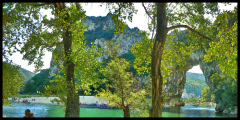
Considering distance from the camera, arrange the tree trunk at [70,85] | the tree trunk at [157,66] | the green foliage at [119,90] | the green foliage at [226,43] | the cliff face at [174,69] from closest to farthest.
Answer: the green foliage at [226,43] < the tree trunk at [157,66] < the tree trunk at [70,85] < the green foliage at [119,90] < the cliff face at [174,69]

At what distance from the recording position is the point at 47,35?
17.6 ft

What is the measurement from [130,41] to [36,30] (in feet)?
163

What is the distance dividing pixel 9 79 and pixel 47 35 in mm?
1424

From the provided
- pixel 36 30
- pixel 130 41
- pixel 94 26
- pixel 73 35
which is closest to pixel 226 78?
pixel 73 35

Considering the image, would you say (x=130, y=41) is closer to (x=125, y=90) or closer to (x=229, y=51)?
(x=125, y=90)

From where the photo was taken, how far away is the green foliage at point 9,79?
170 inches

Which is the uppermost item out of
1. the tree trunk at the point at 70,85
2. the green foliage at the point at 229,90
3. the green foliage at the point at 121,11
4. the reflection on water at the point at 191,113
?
the green foliage at the point at 121,11

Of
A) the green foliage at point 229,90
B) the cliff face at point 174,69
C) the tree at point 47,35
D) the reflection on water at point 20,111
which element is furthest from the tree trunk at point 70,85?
the green foliage at point 229,90

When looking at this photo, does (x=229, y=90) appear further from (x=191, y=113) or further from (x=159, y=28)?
(x=159, y=28)

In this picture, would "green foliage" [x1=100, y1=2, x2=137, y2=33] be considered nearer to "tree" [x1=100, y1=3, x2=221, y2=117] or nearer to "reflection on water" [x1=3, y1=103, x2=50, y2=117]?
"tree" [x1=100, y1=3, x2=221, y2=117]

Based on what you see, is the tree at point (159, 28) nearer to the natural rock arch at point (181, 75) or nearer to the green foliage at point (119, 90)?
the green foliage at point (119, 90)

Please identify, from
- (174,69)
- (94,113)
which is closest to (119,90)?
(94,113)

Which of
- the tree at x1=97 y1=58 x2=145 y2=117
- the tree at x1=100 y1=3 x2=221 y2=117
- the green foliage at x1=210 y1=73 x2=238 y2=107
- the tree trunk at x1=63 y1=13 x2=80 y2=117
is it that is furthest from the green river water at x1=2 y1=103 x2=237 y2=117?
the tree at x1=100 y1=3 x2=221 y2=117

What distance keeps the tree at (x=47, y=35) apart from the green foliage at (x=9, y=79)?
393mm
